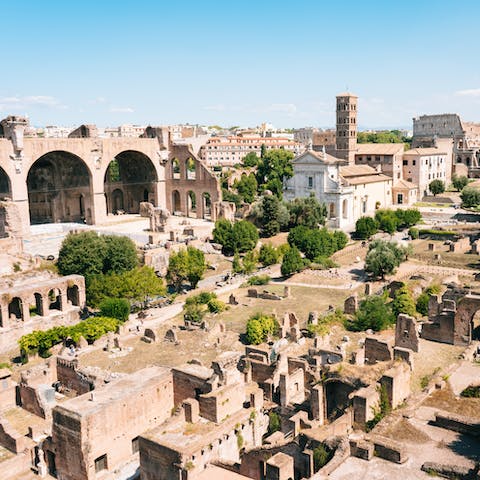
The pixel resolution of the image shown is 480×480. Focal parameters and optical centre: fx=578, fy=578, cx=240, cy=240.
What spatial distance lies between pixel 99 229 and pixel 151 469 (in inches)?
1703

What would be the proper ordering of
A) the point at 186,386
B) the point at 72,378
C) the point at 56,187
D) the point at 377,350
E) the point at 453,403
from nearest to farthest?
the point at 453,403 → the point at 186,386 → the point at 377,350 → the point at 72,378 → the point at 56,187

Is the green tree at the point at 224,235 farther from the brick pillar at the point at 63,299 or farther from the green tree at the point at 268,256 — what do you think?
the brick pillar at the point at 63,299

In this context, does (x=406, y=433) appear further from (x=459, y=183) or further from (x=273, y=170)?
(x=273, y=170)

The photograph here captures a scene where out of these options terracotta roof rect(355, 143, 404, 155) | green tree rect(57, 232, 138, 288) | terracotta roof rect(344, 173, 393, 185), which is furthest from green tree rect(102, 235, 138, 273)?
terracotta roof rect(355, 143, 404, 155)

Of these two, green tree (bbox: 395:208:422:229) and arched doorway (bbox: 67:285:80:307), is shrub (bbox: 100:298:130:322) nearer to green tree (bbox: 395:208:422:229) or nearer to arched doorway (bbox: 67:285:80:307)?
arched doorway (bbox: 67:285:80:307)

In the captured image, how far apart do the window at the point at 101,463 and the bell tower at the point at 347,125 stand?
62.4 meters

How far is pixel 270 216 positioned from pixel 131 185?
66.9ft

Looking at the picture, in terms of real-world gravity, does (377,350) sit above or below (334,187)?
below

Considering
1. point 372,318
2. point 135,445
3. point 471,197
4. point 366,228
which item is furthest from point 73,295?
point 471,197

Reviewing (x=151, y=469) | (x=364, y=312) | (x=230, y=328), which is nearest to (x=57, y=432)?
(x=151, y=469)

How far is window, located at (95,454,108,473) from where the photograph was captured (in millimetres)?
18956

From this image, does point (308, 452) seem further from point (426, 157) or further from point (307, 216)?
point (426, 157)

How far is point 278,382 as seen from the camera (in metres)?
23.2

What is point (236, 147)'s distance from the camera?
122438 mm
